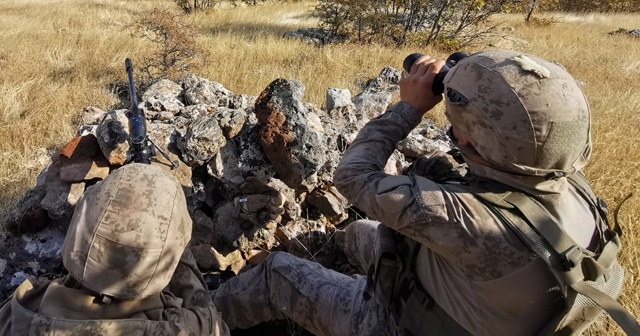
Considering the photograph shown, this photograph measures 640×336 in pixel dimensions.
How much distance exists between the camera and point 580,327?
5.08 ft

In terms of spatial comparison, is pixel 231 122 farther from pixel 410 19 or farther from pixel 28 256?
pixel 410 19

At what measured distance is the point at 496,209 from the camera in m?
1.43

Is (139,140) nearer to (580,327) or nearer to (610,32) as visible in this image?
(580,327)

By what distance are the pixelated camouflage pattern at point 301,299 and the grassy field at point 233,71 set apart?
1.19 m

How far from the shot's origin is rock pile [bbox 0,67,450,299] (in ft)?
8.68

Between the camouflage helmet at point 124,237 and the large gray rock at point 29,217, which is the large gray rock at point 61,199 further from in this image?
the camouflage helmet at point 124,237

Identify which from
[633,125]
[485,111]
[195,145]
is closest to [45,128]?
[195,145]

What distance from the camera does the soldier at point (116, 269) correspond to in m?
1.39

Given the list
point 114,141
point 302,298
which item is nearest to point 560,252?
point 302,298

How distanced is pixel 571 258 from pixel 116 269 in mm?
1314

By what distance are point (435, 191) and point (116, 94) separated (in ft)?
13.1

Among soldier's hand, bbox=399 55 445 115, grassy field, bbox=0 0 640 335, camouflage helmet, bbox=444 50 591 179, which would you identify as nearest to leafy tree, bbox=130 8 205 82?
grassy field, bbox=0 0 640 335

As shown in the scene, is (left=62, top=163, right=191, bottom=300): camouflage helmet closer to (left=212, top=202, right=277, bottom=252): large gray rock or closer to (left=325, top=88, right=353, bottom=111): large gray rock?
(left=212, top=202, right=277, bottom=252): large gray rock

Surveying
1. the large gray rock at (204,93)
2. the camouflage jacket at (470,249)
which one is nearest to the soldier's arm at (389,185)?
the camouflage jacket at (470,249)
